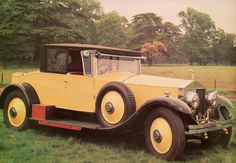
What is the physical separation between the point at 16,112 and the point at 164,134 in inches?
60.3

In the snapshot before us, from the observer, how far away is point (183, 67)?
3.45m

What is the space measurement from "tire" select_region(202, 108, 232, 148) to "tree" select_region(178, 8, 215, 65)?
661 millimetres

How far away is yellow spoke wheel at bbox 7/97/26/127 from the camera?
14.0 feet

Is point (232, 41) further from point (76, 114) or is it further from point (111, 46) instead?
point (76, 114)

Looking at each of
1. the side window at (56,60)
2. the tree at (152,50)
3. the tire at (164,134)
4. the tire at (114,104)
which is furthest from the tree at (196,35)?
the side window at (56,60)

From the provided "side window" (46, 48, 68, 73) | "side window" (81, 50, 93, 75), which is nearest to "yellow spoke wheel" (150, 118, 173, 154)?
"side window" (81, 50, 93, 75)

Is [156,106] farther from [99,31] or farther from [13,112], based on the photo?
[13,112]

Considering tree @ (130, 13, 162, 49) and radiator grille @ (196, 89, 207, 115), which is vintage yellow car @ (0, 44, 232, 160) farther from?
tree @ (130, 13, 162, 49)

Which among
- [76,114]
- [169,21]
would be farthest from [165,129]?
[76,114]

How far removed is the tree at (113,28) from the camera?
352 centimetres

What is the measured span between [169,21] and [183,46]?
0.19 m

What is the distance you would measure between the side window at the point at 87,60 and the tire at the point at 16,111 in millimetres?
638

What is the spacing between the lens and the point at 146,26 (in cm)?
346

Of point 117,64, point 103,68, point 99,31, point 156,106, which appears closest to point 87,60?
point 103,68
